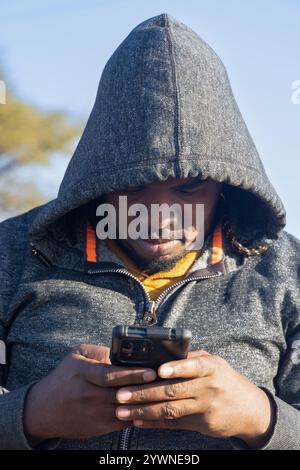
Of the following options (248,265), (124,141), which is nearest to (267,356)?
(248,265)

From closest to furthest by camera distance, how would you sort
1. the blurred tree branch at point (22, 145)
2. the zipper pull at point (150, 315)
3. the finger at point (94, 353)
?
the finger at point (94, 353) < the zipper pull at point (150, 315) < the blurred tree branch at point (22, 145)

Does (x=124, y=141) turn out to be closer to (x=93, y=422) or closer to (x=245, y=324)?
(x=245, y=324)

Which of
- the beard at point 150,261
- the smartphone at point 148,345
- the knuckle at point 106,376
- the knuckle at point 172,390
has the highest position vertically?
the beard at point 150,261

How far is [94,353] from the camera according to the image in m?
1.58

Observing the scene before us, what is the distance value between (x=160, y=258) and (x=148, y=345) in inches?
24.4

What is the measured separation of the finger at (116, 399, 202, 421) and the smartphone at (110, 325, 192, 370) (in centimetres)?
10

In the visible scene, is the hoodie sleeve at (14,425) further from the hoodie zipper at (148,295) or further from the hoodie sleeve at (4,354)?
the hoodie zipper at (148,295)

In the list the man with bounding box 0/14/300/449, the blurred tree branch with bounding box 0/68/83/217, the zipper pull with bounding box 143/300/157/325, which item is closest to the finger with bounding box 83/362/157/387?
the man with bounding box 0/14/300/449

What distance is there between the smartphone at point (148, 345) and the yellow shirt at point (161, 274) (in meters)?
0.57

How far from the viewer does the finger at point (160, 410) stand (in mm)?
1483

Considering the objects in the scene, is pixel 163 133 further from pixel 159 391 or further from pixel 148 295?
pixel 159 391

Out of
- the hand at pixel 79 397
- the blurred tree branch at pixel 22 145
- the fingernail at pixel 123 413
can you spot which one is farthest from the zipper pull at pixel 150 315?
the blurred tree branch at pixel 22 145
